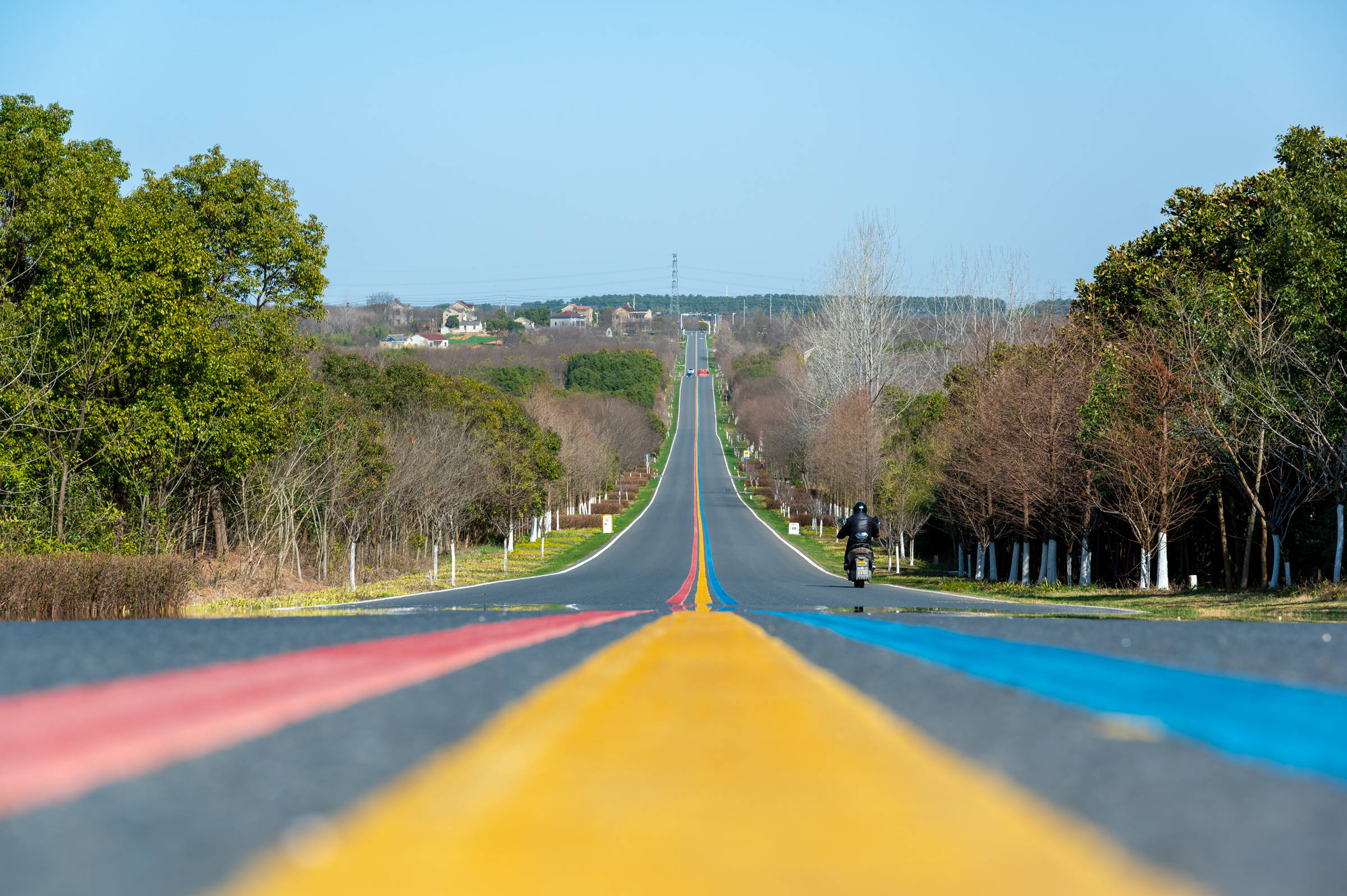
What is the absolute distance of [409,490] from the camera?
1938 inches

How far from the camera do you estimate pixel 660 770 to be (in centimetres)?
296

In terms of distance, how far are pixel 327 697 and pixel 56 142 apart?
3551 cm

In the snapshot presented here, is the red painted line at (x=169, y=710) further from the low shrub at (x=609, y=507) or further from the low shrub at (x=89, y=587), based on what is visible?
the low shrub at (x=609, y=507)

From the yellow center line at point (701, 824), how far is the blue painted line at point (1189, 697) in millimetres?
853

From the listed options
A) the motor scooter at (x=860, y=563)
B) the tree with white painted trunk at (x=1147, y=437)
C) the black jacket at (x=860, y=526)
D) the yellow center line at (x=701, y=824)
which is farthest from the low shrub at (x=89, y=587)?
the tree with white painted trunk at (x=1147, y=437)

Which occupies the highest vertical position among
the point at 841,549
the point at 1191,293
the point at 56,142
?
the point at 56,142

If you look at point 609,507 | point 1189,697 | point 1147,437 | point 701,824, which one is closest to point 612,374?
point 609,507

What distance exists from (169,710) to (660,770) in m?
1.69

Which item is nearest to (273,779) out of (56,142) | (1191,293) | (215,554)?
(1191,293)

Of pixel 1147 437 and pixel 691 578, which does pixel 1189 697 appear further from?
pixel 691 578

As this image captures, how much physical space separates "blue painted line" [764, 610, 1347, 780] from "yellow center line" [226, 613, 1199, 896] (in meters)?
0.85

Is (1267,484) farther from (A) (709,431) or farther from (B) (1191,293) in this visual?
(A) (709,431)

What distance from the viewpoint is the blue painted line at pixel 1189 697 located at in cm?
308

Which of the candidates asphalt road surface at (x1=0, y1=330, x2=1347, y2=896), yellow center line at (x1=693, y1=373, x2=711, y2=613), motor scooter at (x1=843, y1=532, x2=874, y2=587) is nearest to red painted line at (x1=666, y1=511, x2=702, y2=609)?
yellow center line at (x1=693, y1=373, x2=711, y2=613)
